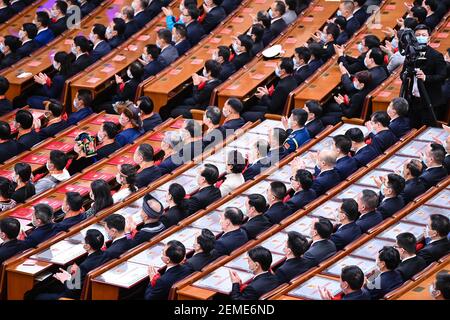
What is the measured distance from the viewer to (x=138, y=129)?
13.6m

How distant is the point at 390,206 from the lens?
11266 mm

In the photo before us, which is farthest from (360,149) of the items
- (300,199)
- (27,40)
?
(27,40)

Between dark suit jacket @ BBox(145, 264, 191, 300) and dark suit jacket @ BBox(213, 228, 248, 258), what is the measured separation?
0.48 metres

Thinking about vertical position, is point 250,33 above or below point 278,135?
above

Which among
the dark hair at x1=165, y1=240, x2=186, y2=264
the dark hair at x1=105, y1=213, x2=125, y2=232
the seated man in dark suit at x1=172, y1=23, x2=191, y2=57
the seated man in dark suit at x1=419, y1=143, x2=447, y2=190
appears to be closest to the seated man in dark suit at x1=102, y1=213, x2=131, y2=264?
Answer: the dark hair at x1=105, y1=213, x2=125, y2=232

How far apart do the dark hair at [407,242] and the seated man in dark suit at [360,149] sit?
2.25 m

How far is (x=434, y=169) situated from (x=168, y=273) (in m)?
2.94

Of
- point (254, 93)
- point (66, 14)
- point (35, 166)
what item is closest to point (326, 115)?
point (254, 93)

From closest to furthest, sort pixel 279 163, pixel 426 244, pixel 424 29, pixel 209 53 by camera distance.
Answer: pixel 426 244
pixel 279 163
pixel 424 29
pixel 209 53

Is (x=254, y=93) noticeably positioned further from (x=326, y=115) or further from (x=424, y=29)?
(x=424, y=29)

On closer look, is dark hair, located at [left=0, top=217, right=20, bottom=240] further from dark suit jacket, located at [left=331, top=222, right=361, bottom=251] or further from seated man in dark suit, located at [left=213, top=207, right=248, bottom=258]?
dark suit jacket, located at [left=331, top=222, right=361, bottom=251]

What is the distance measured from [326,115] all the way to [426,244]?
11.7 ft

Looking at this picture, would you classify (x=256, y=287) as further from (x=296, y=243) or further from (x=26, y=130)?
(x=26, y=130)

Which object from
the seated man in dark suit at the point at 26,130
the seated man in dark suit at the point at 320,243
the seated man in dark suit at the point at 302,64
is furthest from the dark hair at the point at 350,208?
the seated man in dark suit at the point at 26,130
